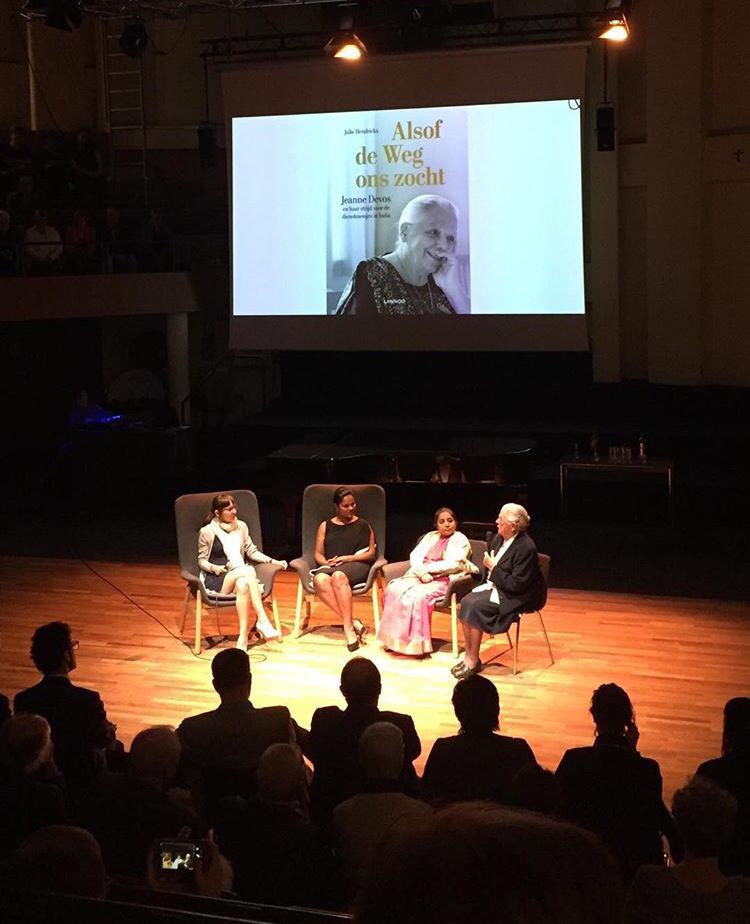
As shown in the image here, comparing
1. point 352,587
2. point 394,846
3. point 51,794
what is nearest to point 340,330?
point 352,587

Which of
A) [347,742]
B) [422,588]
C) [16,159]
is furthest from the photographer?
[16,159]

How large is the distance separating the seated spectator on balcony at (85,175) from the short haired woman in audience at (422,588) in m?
7.79

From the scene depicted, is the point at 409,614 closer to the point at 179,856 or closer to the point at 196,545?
the point at 196,545

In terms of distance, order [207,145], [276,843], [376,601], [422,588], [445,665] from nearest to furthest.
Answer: [276,843], [445,665], [422,588], [376,601], [207,145]

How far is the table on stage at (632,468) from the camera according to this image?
1005 cm

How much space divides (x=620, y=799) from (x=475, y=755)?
56cm

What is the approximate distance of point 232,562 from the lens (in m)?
7.45

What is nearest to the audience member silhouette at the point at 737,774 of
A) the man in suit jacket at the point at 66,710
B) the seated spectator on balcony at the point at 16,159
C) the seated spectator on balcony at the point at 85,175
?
the man in suit jacket at the point at 66,710

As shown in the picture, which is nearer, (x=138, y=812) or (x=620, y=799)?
(x=138, y=812)

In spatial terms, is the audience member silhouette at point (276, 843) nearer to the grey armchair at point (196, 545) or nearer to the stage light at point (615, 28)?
the grey armchair at point (196, 545)

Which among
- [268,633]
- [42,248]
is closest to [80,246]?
[42,248]

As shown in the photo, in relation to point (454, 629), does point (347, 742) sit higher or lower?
higher

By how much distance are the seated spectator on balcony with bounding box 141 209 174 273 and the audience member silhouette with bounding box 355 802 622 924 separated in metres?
12.9

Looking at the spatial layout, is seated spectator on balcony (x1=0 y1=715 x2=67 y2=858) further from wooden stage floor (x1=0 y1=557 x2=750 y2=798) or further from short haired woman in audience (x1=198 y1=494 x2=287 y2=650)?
short haired woman in audience (x1=198 y1=494 x2=287 y2=650)
